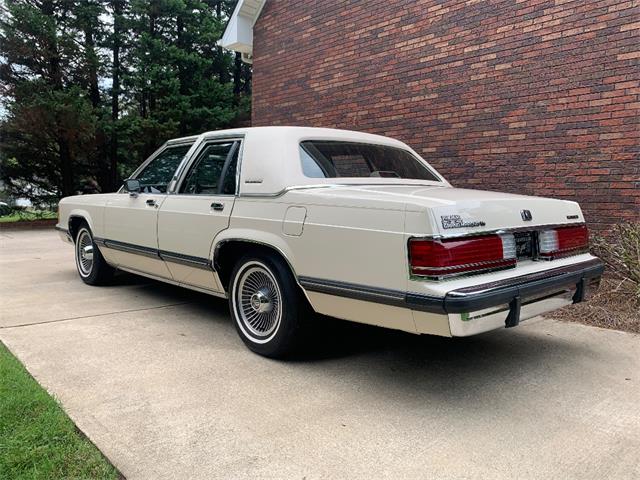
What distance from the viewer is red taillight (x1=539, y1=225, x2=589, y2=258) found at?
3334mm

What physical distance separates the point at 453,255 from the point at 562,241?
123cm

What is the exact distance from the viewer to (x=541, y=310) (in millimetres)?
3158

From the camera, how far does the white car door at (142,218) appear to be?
185 inches

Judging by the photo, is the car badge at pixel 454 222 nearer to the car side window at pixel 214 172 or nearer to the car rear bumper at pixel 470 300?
the car rear bumper at pixel 470 300

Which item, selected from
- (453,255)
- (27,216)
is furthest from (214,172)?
(27,216)

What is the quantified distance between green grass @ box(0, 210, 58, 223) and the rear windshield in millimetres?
14944

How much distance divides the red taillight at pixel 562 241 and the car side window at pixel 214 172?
2.22 m

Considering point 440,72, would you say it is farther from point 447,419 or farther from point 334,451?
point 334,451

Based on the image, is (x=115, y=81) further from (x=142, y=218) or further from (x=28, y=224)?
(x=142, y=218)

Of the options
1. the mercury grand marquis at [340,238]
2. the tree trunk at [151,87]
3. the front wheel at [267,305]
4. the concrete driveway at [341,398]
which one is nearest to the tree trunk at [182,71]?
the tree trunk at [151,87]

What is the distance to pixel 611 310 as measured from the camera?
4754 mm

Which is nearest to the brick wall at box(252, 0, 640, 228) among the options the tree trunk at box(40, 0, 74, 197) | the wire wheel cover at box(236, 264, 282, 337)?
the wire wheel cover at box(236, 264, 282, 337)

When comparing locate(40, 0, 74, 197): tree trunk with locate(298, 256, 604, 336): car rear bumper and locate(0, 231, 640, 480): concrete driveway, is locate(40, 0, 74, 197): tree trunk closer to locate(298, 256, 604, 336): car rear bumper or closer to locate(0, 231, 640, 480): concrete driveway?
locate(0, 231, 640, 480): concrete driveway

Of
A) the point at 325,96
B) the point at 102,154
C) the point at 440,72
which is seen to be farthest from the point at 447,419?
the point at 102,154
